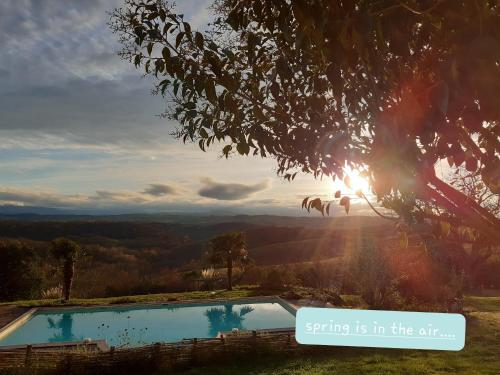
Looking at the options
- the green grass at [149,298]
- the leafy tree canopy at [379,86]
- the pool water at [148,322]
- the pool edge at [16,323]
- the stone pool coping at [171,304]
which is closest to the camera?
the leafy tree canopy at [379,86]

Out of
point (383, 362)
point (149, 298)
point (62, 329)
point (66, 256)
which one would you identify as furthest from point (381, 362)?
point (66, 256)

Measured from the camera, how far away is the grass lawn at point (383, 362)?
34.2ft

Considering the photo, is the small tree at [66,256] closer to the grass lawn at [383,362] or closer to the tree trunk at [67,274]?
the tree trunk at [67,274]

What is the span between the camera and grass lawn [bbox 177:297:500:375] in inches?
411

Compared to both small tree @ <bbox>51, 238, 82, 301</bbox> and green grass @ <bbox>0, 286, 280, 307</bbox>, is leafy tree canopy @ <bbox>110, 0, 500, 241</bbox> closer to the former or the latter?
green grass @ <bbox>0, 286, 280, 307</bbox>

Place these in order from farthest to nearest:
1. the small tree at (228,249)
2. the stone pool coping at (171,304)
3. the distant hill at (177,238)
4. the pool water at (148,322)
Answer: the distant hill at (177,238), the small tree at (228,249), the stone pool coping at (171,304), the pool water at (148,322)

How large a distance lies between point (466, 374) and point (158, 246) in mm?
61274

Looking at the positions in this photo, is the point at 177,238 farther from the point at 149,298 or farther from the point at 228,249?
the point at 149,298

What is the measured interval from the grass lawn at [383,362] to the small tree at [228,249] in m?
12.8

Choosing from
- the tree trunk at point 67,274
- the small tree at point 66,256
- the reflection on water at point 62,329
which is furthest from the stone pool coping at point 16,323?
the small tree at point 66,256

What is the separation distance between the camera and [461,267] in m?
27.2

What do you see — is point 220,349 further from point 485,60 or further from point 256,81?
point 485,60

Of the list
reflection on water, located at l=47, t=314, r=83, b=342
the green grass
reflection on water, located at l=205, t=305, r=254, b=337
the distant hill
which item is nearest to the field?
reflection on water, located at l=205, t=305, r=254, b=337

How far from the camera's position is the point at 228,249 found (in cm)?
2559
